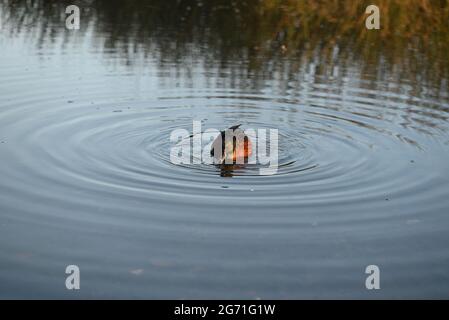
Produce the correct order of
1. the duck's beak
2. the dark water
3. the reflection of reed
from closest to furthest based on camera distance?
1. the dark water
2. the duck's beak
3. the reflection of reed

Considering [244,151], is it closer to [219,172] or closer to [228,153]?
[228,153]

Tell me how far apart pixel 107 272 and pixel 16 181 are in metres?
2.71

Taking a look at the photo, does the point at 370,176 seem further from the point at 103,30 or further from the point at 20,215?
the point at 103,30

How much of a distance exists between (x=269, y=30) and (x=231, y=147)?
31.0 ft

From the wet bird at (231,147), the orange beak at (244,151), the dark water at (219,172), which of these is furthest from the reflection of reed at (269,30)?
the wet bird at (231,147)

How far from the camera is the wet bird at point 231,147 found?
975 cm

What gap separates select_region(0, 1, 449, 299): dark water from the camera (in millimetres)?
6750

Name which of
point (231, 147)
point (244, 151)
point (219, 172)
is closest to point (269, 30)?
point (244, 151)

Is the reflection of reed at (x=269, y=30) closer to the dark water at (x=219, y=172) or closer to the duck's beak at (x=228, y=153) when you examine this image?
the dark water at (x=219, y=172)

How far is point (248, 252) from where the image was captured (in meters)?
7.13

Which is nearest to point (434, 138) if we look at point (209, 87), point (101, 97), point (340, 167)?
point (340, 167)

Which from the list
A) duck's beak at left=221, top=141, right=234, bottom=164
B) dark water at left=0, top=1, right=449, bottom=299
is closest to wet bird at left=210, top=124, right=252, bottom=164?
duck's beak at left=221, top=141, right=234, bottom=164

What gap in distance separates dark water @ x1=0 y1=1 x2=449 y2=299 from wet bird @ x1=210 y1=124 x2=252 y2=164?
1.27 feet

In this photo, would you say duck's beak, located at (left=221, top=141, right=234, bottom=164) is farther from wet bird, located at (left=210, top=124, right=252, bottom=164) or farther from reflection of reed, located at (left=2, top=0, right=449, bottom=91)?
reflection of reed, located at (left=2, top=0, right=449, bottom=91)
